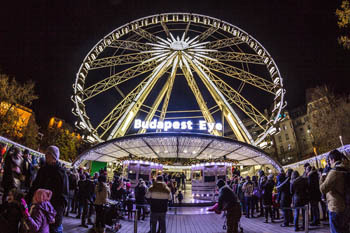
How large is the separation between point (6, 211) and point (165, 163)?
2131cm

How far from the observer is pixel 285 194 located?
859 cm

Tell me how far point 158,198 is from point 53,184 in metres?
2.94

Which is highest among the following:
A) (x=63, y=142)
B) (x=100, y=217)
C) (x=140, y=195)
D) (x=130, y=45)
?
(x=130, y=45)

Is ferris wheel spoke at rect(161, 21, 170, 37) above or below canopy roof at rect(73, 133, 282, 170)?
above

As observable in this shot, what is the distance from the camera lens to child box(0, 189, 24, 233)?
3.96 meters

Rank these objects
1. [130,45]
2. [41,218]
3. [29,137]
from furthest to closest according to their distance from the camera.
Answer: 1. [29,137]
2. [130,45]
3. [41,218]

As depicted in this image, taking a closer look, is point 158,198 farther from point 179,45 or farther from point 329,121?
point 329,121

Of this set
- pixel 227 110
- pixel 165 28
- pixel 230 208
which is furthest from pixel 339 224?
pixel 165 28

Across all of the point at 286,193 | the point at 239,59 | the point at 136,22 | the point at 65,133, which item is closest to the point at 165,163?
the point at 239,59

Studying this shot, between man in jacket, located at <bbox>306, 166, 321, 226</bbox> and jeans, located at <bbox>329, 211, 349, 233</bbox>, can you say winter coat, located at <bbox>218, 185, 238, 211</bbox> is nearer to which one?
jeans, located at <bbox>329, 211, 349, 233</bbox>

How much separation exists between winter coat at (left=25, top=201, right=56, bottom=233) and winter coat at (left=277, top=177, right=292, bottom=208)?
8.44 meters

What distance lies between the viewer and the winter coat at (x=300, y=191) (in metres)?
7.60

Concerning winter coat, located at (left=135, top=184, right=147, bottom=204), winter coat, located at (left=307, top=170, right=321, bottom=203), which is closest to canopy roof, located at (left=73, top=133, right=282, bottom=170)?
winter coat, located at (left=135, top=184, right=147, bottom=204)

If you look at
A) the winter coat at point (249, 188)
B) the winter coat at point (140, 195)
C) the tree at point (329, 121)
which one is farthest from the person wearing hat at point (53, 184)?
the tree at point (329, 121)
